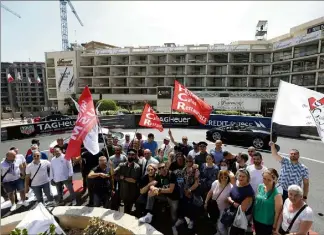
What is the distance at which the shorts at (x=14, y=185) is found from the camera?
5879mm

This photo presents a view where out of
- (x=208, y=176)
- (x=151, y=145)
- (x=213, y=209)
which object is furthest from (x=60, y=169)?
(x=213, y=209)

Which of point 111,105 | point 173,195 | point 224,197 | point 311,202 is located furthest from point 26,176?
point 111,105

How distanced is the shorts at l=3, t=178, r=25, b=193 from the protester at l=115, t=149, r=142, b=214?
284 centimetres

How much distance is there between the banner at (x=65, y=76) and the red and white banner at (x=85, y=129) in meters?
51.8

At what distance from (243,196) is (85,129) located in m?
3.54

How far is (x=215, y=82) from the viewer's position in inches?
1902

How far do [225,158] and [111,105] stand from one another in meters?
25.4

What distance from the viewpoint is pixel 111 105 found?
2994cm

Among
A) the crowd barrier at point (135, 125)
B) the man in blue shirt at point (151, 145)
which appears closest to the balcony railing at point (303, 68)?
the crowd barrier at point (135, 125)

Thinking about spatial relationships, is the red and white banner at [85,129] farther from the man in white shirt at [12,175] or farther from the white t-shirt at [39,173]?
the man in white shirt at [12,175]

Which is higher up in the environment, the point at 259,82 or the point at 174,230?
the point at 259,82

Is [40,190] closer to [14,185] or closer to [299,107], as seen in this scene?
[14,185]

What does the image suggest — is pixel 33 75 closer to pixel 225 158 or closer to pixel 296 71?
pixel 296 71

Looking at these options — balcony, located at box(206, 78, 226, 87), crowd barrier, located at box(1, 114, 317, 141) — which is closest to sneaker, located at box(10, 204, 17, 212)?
crowd barrier, located at box(1, 114, 317, 141)
